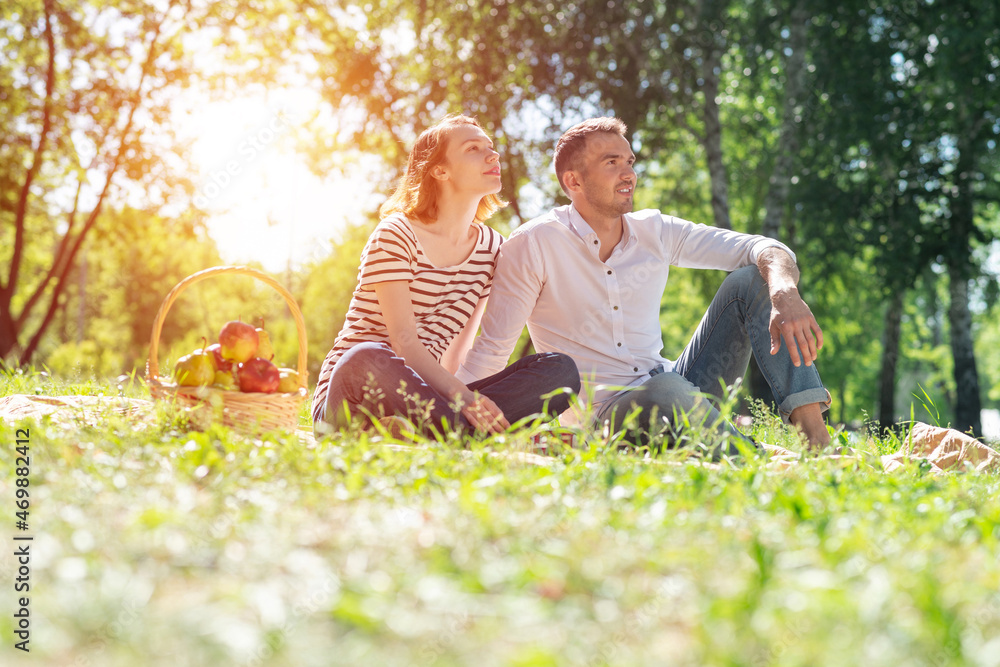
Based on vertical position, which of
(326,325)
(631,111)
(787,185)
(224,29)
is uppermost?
(224,29)

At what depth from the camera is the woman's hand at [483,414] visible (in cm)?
382

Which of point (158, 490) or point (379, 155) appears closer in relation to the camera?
point (158, 490)

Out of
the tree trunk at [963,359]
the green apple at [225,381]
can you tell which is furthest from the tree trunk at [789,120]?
the green apple at [225,381]

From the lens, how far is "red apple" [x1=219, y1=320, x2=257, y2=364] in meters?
4.15

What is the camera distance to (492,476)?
112 inches

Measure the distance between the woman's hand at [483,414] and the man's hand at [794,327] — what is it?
1.48 meters

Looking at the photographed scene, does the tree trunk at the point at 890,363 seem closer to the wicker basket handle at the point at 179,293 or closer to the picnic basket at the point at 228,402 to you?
the wicker basket handle at the point at 179,293

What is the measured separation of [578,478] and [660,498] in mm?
380

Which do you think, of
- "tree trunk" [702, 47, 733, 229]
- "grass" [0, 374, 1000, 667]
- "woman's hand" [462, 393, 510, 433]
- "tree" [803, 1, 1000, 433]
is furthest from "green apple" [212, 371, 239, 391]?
"tree" [803, 1, 1000, 433]

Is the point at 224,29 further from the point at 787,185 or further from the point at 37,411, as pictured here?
the point at 37,411

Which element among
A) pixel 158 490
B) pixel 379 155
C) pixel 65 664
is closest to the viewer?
pixel 65 664

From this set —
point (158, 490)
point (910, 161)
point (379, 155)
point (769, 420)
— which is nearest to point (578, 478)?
point (158, 490)

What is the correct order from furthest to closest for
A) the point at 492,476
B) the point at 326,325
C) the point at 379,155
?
the point at 326,325 < the point at 379,155 < the point at 492,476

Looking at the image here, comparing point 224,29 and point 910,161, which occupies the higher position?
point 224,29
